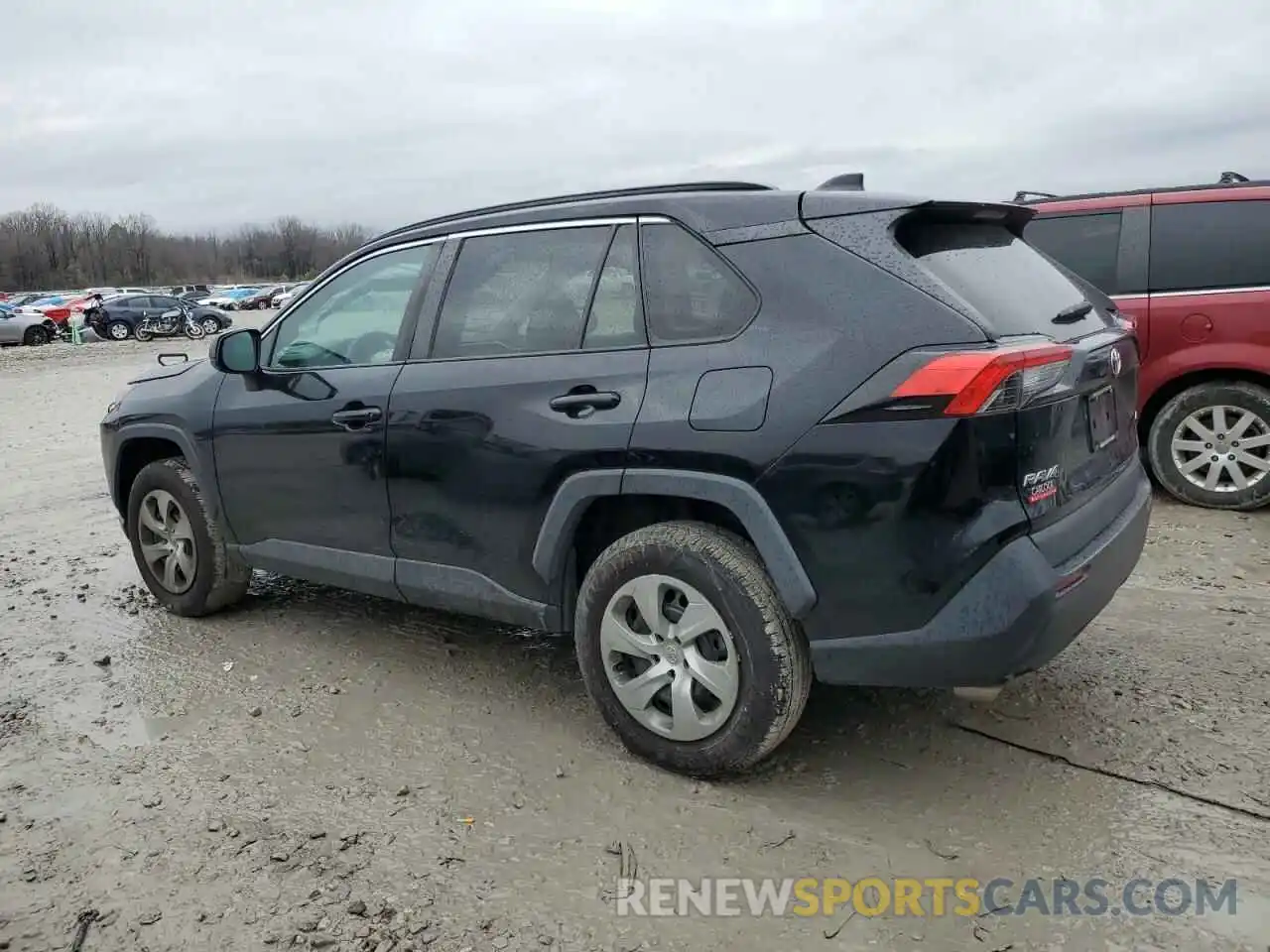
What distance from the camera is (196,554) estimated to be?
4664 mm

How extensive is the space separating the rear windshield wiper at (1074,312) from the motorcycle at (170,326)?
35463 millimetres

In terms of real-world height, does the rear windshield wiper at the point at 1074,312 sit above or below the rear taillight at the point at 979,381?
above

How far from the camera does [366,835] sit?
2918 millimetres

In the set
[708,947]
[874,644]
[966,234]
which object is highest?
[966,234]

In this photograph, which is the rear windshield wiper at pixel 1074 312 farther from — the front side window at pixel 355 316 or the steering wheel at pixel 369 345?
the steering wheel at pixel 369 345

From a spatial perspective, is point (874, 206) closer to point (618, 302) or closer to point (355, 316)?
point (618, 302)

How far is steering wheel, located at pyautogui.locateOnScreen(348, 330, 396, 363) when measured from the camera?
3855 millimetres

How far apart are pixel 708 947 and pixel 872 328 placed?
1.64 meters

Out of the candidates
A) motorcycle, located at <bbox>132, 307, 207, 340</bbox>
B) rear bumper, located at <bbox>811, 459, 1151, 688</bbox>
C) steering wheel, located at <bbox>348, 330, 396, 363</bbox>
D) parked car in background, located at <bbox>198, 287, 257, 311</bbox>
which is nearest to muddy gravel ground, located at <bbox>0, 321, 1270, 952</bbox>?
rear bumper, located at <bbox>811, 459, 1151, 688</bbox>

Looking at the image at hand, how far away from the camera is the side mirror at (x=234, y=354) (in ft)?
13.9

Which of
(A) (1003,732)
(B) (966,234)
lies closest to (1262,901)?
(A) (1003,732)

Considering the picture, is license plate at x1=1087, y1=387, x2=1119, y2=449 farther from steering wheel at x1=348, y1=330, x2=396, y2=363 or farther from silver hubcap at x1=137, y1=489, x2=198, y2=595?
silver hubcap at x1=137, y1=489, x2=198, y2=595

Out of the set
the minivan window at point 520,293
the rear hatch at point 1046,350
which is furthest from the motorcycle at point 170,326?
the rear hatch at point 1046,350

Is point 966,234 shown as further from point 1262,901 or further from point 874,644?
point 1262,901
